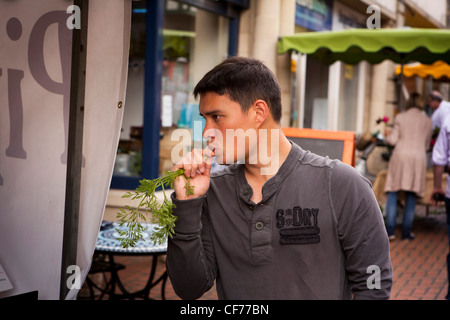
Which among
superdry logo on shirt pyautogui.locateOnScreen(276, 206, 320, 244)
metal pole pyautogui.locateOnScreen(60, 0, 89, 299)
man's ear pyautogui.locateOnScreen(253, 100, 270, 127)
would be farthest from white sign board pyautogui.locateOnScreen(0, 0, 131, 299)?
superdry logo on shirt pyautogui.locateOnScreen(276, 206, 320, 244)

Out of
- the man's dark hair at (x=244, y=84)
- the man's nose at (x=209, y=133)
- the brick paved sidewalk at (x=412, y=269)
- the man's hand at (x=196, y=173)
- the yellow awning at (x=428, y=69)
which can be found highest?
the yellow awning at (x=428, y=69)

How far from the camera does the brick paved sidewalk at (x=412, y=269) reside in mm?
5578

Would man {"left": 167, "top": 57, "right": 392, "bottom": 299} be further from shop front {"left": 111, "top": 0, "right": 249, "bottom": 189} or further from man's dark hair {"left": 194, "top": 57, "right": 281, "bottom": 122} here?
shop front {"left": 111, "top": 0, "right": 249, "bottom": 189}

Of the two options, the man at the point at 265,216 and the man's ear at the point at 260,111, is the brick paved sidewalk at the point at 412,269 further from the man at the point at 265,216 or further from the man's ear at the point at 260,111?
the man's ear at the point at 260,111

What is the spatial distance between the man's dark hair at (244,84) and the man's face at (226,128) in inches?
1.0

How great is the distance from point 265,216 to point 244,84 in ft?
1.44

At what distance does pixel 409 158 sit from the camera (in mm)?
8094

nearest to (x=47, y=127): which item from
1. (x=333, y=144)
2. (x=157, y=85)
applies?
(x=333, y=144)

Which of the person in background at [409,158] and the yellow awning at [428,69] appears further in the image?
the yellow awning at [428,69]

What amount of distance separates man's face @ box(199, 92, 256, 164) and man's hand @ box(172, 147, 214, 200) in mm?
43

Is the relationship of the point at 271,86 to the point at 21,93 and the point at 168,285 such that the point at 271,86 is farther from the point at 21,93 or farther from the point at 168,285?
the point at 168,285

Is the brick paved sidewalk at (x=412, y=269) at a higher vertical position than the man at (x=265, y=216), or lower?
lower

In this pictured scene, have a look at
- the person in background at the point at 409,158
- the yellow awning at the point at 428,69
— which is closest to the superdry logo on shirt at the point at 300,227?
the person in background at the point at 409,158

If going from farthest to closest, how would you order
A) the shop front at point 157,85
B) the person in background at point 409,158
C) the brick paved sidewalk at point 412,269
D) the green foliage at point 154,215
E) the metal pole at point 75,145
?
the person in background at point 409,158 → the shop front at point 157,85 → the brick paved sidewalk at point 412,269 → the metal pole at point 75,145 → the green foliage at point 154,215
